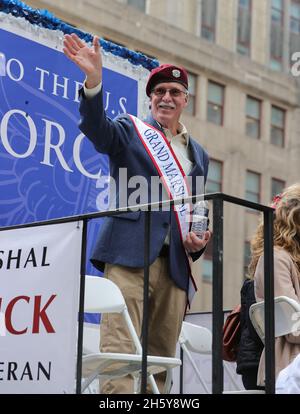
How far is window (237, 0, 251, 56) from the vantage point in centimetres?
4250

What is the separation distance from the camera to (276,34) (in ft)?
145

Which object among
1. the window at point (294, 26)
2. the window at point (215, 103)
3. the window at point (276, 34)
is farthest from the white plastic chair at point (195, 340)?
the window at point (294, 26)

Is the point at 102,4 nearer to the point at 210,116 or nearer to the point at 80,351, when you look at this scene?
the point at 210,116

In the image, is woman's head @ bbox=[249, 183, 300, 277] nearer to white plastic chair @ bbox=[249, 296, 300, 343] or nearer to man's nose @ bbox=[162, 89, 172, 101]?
white plastic chair @ bbox=[249, 296, 300, 343]

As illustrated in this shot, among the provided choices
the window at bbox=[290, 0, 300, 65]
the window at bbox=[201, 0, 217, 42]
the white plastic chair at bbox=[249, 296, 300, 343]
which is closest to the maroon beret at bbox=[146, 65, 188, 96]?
the white plastic chair at bbox=[249, 296, 300, 343]

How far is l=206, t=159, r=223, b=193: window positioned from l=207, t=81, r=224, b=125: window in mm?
1803

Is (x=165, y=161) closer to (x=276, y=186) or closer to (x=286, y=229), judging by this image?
(x=286, y=229)

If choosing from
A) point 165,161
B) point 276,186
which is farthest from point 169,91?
point 276,186

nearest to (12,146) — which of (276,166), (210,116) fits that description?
(210,116)

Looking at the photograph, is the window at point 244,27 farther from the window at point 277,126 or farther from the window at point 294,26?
the window at point 277,126

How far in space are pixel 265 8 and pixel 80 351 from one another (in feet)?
134

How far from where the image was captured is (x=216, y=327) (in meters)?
4.02

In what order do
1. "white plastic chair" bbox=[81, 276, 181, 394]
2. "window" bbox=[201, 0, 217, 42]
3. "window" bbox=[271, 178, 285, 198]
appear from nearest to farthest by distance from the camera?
"white plastic chair" bbox=[81, 276, 181, 394] < "window" bbox=[201, 0, 217, 42] < "window" bbox=[271, 178, 285, 198]

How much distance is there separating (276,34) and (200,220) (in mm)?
40214
